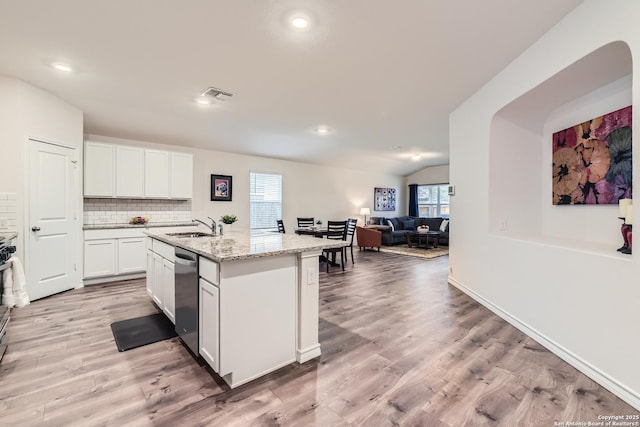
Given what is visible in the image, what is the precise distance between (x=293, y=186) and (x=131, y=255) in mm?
4085

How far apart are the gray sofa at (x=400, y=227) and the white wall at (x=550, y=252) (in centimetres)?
414

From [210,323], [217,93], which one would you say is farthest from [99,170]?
[210,323]

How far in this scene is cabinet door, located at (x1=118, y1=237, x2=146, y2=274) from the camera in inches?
180

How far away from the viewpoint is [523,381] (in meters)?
2.00

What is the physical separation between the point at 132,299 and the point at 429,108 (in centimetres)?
487

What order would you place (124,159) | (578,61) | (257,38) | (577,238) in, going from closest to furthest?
(578,61) < (257,38) < (577,238) < (124,159)

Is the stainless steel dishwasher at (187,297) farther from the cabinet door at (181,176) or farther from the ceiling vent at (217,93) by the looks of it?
the cabinet door at (181,176)

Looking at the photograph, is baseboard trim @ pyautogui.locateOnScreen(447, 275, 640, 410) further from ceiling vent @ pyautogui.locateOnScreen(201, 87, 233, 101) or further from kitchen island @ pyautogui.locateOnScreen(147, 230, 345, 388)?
ceiling vent @ pyautogui.locateOnScreen(201, 87, 233, 101)

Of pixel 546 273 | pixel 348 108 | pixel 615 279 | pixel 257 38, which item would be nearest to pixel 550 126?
pixel 546 273

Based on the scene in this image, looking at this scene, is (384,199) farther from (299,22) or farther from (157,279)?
(299,22)

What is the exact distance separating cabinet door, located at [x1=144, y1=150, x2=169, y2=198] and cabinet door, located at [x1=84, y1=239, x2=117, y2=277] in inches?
39.2

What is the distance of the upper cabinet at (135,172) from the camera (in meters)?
4.46

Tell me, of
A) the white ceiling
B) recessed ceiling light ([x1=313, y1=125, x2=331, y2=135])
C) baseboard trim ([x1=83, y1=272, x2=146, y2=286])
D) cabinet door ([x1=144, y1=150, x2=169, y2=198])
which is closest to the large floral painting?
the white ceiling

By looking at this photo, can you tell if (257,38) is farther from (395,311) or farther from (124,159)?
(124,159)
